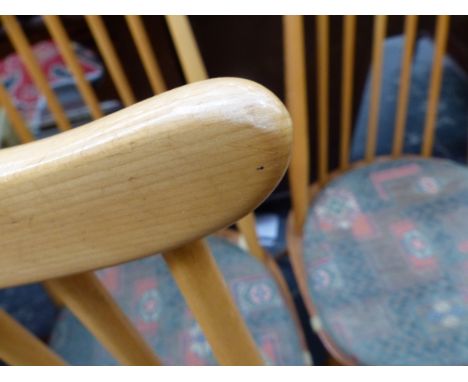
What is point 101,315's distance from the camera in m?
0.26

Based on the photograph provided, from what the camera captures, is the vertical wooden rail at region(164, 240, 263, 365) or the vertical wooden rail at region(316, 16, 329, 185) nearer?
the vertical wooden rail at region(164, 240, 263, 365)

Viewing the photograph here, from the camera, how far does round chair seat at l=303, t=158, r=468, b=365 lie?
52 centimetres

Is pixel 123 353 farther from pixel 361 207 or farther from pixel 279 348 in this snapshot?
pixel 361 207

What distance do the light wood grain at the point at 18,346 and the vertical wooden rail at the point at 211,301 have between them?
127 mm

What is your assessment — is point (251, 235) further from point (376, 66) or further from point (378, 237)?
point (376, 66)

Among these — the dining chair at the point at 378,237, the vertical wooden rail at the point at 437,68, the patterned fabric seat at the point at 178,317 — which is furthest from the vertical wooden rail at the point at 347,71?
the patterned fabric seat at the point at 178,317

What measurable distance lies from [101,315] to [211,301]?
7 centimetres

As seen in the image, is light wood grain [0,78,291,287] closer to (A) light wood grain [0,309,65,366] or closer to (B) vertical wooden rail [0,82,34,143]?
(A) light wood grain [0,309,65,366]

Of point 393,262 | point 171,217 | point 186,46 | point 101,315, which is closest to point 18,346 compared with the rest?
point 101,315

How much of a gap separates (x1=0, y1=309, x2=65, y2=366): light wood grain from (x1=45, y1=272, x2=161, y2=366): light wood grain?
42mm

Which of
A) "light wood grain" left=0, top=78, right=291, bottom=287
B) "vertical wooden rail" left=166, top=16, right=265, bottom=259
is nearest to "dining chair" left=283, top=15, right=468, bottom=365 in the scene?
"vertical wooden rail" left=166, top=16, right=265, bottom=259

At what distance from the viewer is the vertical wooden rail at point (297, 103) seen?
51cm

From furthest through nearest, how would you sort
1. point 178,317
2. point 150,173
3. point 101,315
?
point 178,317, point 101,315, point 150,173
